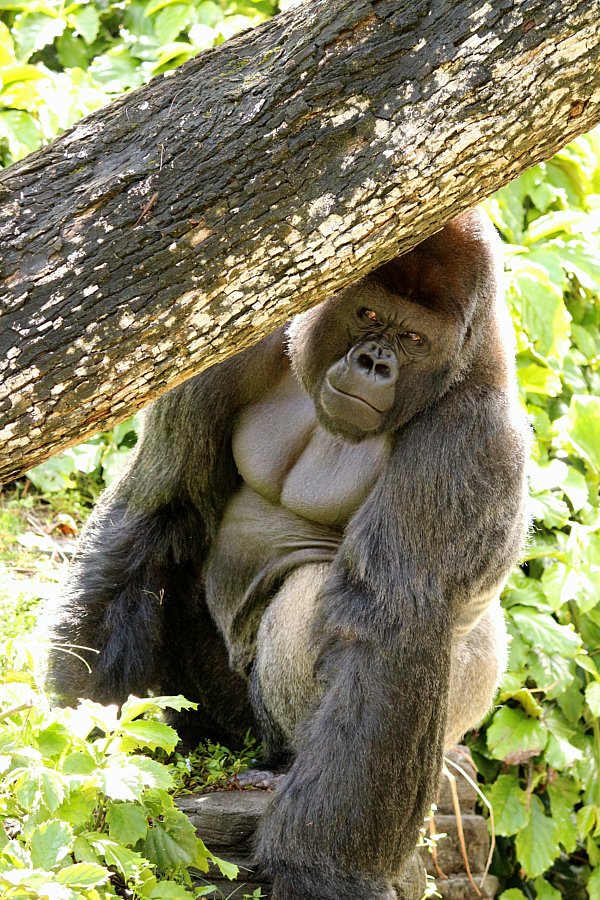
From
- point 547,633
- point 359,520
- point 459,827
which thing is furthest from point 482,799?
point 359,520

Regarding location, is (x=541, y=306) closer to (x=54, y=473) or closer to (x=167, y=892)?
(x=54, y=473)

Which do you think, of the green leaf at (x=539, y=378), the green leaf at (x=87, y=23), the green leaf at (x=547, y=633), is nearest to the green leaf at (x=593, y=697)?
the green leaf at (x=547, y=633)

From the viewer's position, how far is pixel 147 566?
126 inches

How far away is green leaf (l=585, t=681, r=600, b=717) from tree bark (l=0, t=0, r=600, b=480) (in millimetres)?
2677

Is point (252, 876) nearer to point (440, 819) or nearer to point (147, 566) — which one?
point (147, 566)

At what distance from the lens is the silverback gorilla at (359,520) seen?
8.41 ft

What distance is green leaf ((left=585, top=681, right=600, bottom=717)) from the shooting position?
4.11m

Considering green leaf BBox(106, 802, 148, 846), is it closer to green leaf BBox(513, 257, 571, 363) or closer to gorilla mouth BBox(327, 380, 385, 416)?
gorilla mouth BBox(327, 380, 385, 416)

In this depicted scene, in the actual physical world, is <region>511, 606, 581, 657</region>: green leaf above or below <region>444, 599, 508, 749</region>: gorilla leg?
below

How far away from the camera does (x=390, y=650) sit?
256 cm

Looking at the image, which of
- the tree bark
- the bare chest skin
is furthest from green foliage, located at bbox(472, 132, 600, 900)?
the tree bark

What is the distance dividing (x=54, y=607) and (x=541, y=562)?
2.02 meters

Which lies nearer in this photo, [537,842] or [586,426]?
[537,842]

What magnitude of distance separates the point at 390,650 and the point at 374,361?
25.9 inches
